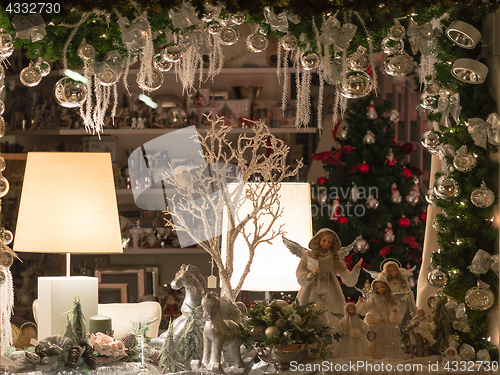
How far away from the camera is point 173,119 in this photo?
3.64m

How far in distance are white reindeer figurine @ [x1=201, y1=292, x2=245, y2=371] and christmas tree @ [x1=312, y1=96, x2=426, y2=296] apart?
189 cm

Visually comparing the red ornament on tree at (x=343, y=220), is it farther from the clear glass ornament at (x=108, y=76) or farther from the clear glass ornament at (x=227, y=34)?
the clear glass ornament at (x=108, y=76)

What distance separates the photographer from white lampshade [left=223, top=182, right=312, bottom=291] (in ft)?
6.31

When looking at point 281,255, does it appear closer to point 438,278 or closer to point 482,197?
point 438,278

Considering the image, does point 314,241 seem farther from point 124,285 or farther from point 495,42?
point 124,285

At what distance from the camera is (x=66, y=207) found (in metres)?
1.79

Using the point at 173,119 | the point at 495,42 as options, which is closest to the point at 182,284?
the point at 495,42

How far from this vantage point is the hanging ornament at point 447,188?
158 cm

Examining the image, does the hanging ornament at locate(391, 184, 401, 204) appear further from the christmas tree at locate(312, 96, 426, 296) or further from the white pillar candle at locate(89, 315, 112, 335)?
the white pillar candle at locate(89, 315, 112, 335)

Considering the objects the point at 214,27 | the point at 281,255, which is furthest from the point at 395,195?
the point at 214,27

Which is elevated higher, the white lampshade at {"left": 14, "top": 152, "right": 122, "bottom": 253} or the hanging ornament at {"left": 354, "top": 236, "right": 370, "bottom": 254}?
the white lampshade at {"left": 14, "top": 152, "right": 122, "bottom": 253}

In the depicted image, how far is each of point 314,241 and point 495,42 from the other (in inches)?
29.3

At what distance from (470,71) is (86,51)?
3.36ft

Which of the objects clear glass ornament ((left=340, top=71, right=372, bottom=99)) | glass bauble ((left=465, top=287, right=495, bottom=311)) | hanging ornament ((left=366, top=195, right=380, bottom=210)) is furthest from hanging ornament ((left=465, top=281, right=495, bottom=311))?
hanging ornament ((left=366, top=195, right=380, bottom=210))
